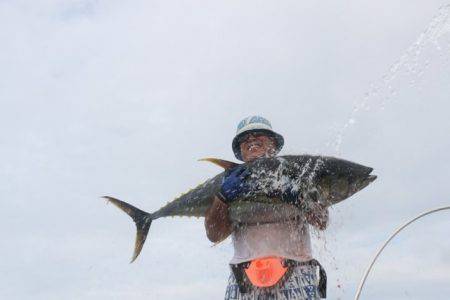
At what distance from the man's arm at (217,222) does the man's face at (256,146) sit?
711 mm

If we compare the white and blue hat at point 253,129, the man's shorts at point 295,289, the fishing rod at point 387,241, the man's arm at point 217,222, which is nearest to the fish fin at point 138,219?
the man's arm at point 217,222

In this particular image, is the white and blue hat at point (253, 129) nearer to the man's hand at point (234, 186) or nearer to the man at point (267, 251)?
the man at point (267, 251)

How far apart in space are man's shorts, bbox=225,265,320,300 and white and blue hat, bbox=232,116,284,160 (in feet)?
4.80

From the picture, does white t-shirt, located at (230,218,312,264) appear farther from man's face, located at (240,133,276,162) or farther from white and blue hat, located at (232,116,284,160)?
white and blue hat, located at (232,116,284,160)

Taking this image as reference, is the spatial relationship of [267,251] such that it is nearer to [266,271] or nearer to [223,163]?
[266,271]

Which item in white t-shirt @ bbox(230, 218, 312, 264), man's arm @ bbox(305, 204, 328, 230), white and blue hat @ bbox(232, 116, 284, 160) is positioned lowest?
white t-shirt @ bbox(230, 218, 312, 264)

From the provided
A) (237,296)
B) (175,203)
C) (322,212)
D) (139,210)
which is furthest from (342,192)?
(139,210)

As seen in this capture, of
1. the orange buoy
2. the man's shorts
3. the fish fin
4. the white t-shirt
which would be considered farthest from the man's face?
the fish fin

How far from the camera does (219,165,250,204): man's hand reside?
5496 millimetres

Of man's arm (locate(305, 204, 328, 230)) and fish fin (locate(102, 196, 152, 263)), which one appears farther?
fish fin (locate(102, 196, 152, 263))

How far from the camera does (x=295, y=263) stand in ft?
18.0

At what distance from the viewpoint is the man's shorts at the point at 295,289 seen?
214 inches

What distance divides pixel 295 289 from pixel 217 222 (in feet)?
3.34

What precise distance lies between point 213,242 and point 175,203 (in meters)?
1.18
